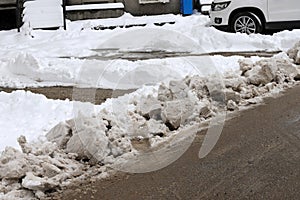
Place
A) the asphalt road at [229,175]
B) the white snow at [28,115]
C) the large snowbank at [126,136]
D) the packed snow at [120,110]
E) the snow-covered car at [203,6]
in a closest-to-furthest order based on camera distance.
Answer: the asphalt road at [229,175]
the large snowbank at [126,136]
the packed snow at [120,110]
the white snow at [28,115]
the snow-covered car at [203,6]

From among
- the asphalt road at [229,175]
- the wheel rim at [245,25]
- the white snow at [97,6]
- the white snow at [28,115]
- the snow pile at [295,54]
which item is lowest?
the asphalt road at [229,175]

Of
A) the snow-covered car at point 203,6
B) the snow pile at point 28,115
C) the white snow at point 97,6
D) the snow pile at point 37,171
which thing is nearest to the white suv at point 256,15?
the snow-covered car at point 203,6

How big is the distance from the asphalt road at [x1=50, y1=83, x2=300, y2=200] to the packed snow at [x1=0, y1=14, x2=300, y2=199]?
26cm

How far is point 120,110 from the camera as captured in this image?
23.4ft

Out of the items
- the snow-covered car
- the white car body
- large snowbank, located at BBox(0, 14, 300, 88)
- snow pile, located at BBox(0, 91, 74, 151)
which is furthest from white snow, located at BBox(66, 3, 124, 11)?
snow pile, located at BBox(0, 91, 74, 151)

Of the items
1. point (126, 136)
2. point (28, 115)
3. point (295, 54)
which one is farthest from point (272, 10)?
point (126, 136)

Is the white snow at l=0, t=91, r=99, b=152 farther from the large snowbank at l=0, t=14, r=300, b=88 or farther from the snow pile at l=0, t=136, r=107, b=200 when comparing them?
the large snowbank at l=0, t=14, r=300, b=88

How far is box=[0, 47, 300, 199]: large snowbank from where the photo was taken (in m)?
5.27

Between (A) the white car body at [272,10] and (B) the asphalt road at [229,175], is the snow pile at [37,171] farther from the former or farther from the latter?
(A) the white car body at [272,10]

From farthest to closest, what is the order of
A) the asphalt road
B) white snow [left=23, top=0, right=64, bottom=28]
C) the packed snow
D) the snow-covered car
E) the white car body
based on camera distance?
the snow-covered car → white snow [left=23, top=0, right=64, bottom=28] → the white car body → the packed snow → the asphalt road

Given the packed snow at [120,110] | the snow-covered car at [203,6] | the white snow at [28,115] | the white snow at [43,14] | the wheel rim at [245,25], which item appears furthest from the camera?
the snow-covered car at [203,6]

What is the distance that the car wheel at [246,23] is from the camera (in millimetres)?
13992

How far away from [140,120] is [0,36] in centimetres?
1251

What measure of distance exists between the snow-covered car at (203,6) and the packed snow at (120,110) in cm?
653
